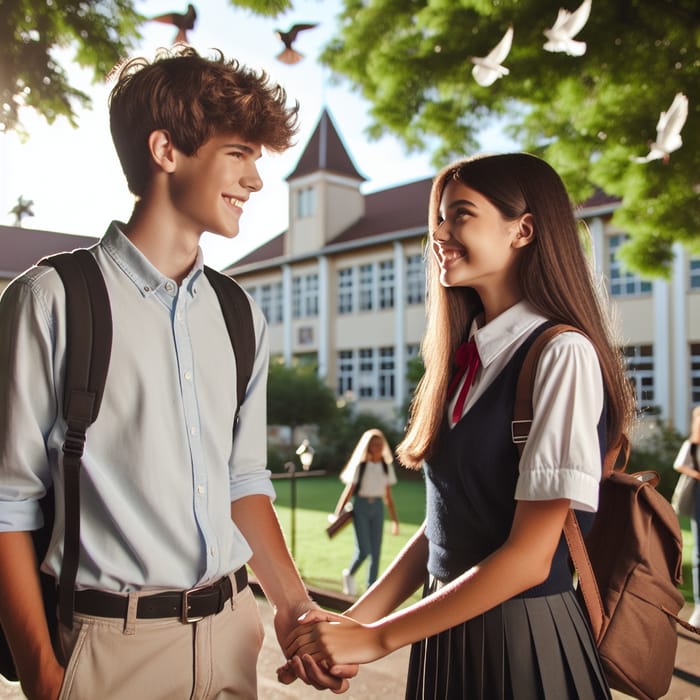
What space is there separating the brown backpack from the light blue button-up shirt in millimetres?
790

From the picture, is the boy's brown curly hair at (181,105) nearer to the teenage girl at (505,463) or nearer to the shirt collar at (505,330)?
the teenage girl at (505,463)

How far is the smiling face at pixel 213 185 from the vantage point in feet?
5.47

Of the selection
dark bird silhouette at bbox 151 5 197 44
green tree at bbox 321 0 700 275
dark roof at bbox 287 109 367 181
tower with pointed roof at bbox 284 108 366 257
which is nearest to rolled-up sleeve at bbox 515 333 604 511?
dark bird silhouette at bbox 151 5 197 44

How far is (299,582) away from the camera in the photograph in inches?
74.9

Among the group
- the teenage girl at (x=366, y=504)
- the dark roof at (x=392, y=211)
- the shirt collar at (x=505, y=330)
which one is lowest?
the teenage girl at (x=366, y=504)

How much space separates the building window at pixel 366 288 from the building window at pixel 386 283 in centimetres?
41

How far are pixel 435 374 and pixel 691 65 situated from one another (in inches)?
242

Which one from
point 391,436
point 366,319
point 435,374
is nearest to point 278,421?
point 391,436

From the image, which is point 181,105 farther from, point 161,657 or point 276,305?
point 276,305

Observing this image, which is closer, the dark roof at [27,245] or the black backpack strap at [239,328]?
the black backpack strap at [239,328]

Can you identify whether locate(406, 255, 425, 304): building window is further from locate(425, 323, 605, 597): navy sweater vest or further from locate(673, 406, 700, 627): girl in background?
locate(425, 323, 605, 597): navy sweater vest

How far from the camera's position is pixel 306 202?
101ft

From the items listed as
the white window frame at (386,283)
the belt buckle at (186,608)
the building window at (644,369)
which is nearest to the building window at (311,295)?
the white window frame at (386,283)

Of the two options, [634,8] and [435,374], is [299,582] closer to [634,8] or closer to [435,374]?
[435,374]
